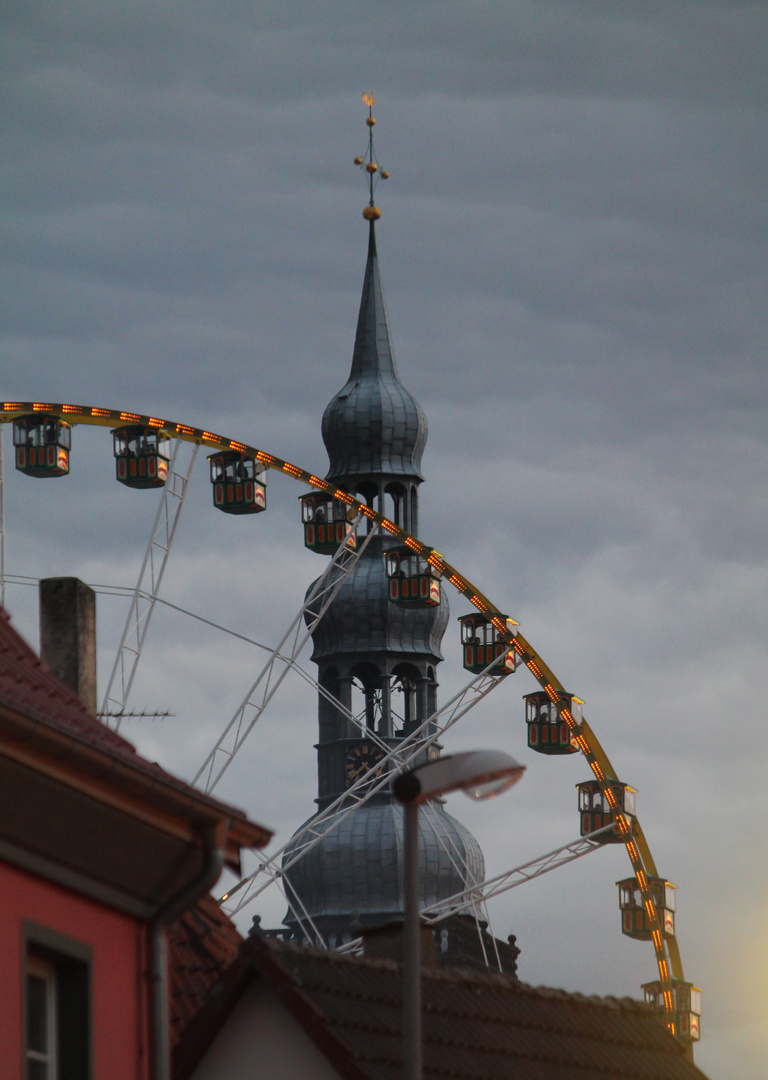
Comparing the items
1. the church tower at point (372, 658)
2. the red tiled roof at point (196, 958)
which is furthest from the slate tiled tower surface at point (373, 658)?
the red tiled roof at point (196, 958)

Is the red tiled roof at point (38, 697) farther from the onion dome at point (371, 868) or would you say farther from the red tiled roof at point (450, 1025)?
the onion dome at point (371, 868)

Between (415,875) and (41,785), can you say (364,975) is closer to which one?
(415,875)

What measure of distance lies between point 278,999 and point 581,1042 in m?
2.89

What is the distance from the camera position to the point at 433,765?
58.2 ft

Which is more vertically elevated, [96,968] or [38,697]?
[38,697]

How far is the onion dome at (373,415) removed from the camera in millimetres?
97688

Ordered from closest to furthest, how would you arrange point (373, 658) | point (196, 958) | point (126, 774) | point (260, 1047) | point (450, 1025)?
1. point (126, 774)
2. point (260, 1047)
3. point (450, 1025)
4. point (196, 958)
5. point (373, 658)

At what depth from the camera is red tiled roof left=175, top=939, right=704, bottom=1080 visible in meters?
20.0

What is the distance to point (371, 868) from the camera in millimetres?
104500

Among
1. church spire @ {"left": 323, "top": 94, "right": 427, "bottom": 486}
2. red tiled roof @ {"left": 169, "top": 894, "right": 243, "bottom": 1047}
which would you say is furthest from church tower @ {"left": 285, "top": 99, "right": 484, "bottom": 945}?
red tiled roof @ {"left": 169, "top": 894, "right": 243, "bottom": 1047}

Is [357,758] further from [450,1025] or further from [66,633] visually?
[450,1025]

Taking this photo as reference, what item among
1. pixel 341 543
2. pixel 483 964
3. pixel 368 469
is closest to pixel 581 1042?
pixel 341 543

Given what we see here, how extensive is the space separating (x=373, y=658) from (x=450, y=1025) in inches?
3125

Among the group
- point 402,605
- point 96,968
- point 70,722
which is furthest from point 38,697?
point 402,605
